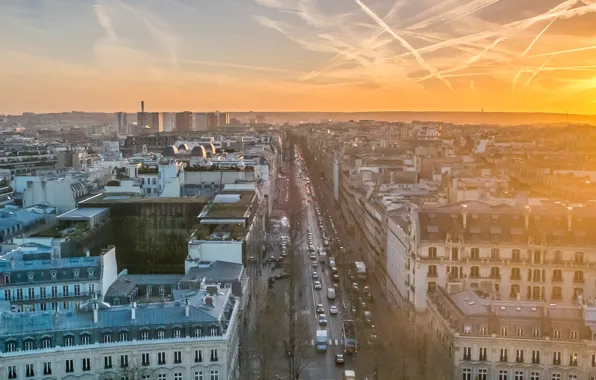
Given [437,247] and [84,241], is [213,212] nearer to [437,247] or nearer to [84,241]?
[84,241]

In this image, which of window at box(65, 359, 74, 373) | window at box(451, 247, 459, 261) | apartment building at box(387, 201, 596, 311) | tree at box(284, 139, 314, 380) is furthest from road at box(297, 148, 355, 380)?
window at box(65, 359, 74, 373)

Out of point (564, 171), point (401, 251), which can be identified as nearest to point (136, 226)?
point (401, 251)

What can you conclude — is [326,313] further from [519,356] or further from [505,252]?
[519,356]

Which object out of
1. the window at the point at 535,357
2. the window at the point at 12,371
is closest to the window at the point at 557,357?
the window at the point at 535,357

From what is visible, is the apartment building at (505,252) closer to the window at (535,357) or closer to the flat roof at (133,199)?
the window at (535,357)

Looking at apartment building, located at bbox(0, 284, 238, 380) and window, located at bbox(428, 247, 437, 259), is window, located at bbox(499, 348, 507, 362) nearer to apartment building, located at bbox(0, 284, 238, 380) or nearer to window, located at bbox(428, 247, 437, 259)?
window, located at bbox(428, 247, 437, 259)
